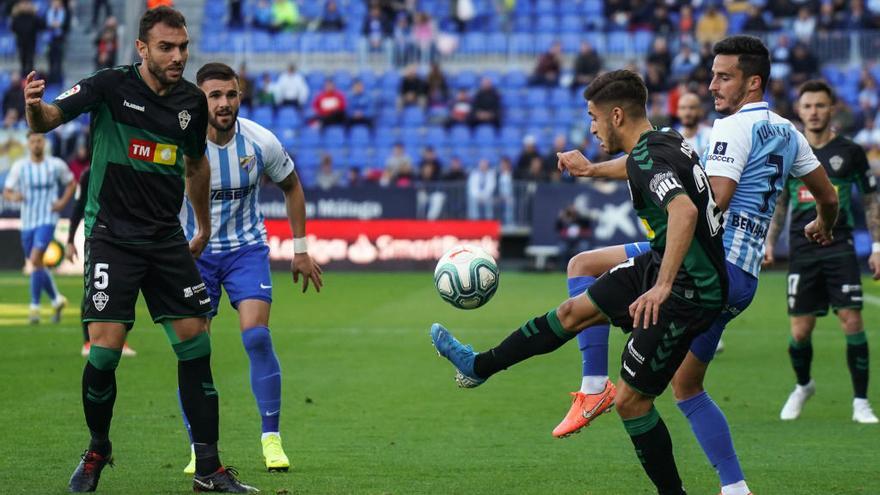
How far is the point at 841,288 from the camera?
1003 cm

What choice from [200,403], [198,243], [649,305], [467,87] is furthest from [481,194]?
[649,305]

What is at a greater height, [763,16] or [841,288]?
[763,16]

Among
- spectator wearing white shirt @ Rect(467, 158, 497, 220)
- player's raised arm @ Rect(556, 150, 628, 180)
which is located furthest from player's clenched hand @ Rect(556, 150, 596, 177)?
spectator wearing white shirt @ Rect(467, 158, 497, 220)

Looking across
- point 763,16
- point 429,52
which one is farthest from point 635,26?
point 429,52

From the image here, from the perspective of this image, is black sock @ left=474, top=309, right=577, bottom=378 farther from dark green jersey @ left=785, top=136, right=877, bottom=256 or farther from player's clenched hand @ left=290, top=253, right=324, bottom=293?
dark green jersey @ left=785, top=136, right=877, bottom=256

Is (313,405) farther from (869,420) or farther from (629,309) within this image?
(629,309)

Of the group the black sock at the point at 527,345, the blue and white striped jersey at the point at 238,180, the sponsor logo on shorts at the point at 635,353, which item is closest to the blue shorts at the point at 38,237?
the blue and white striped jersey at the point at 238,180

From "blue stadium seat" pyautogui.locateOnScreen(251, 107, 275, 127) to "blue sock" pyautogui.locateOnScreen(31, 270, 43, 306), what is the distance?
539 inches

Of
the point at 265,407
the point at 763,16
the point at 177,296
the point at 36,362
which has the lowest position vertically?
the point at 36,362

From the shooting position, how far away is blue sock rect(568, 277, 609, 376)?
7277 mm

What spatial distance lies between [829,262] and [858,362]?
0.76 metres

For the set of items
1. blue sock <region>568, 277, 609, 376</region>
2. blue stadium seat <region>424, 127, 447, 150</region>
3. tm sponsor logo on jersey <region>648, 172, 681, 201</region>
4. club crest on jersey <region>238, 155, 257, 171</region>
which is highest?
tm sponsor logo on jersey <region>648, 172, 681, 201</region>

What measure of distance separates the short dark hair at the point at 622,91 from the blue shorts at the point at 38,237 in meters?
11.6

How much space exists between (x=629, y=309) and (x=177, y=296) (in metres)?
2.29
